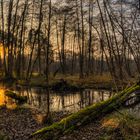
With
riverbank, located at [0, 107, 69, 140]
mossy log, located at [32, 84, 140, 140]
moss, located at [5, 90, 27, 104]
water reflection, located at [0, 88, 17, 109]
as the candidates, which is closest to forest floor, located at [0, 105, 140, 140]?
riverbank, located at [0, 107, 69, 140]

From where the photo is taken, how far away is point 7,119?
18375 mm

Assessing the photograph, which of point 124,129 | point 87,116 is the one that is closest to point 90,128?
point 124,129

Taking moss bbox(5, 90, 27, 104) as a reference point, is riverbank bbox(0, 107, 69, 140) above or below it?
below

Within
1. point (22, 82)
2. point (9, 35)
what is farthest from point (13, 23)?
point (22, 82)

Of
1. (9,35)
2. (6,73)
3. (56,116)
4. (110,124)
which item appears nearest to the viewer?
(110,124)

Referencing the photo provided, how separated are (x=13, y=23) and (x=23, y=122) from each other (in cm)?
4343

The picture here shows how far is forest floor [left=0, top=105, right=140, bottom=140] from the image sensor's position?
1262 centimetres

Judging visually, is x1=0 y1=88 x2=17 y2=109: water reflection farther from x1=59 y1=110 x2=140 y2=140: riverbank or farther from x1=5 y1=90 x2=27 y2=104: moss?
x1=59 y1=110 x2=140 y2=140: riverbank

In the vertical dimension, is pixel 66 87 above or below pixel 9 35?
below

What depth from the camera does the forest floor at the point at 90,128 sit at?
12625 mm

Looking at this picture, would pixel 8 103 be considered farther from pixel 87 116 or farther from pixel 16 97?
pixel 87 116

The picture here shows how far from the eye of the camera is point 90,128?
15383mm

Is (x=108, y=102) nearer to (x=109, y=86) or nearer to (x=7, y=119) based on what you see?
(x=7, y=119)

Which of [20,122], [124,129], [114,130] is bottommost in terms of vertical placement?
[20,122]
